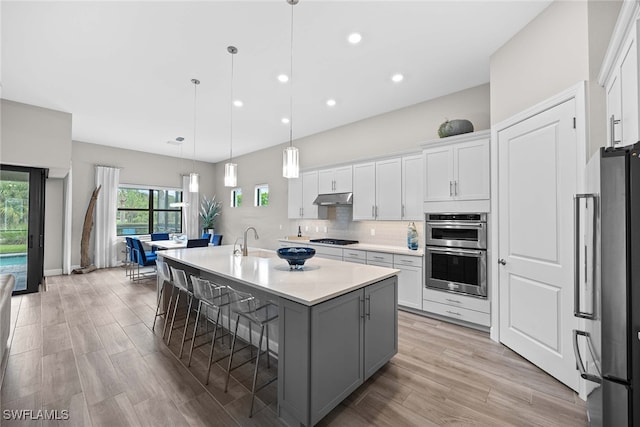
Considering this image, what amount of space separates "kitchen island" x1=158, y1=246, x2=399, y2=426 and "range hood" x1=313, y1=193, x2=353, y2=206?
2.33 meters

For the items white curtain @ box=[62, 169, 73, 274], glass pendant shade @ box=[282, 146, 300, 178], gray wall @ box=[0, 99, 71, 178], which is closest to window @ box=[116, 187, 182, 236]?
white curtain @ box=[62, 169, 73, 274]

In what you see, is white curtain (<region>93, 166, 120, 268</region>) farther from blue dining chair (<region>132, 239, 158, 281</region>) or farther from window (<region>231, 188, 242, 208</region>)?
window (<region>231, 188, 242, 208</region>)

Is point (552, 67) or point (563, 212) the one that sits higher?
point (552, 67)

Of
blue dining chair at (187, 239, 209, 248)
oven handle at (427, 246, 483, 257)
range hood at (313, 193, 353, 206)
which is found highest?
range hood at (313, 193, 353, 206)

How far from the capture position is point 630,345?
1006 millimetres

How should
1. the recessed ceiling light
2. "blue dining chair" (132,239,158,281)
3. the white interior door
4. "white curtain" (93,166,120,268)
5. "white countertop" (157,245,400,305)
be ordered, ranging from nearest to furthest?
"white countertop" (157,245,400,305)
the white interior door
the recessed ceiling light
"blue dining chair" (132,239,158,281)
"white curtain" (93,166,120,268)

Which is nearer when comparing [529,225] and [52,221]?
[529,225]

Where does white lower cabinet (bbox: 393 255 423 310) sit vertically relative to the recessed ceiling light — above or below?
below

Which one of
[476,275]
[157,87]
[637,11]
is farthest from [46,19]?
[476,275]

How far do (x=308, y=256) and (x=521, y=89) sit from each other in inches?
104

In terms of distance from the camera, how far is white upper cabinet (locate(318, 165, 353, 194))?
190 inches

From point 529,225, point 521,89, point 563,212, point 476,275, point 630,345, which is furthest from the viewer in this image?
point 476,275

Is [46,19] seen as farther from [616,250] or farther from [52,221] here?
[52,221]

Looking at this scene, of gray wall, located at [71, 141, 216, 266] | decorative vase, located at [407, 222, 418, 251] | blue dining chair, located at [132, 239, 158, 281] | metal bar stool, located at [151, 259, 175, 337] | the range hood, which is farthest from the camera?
gray wall, located at [71, 141, 216, 266]
